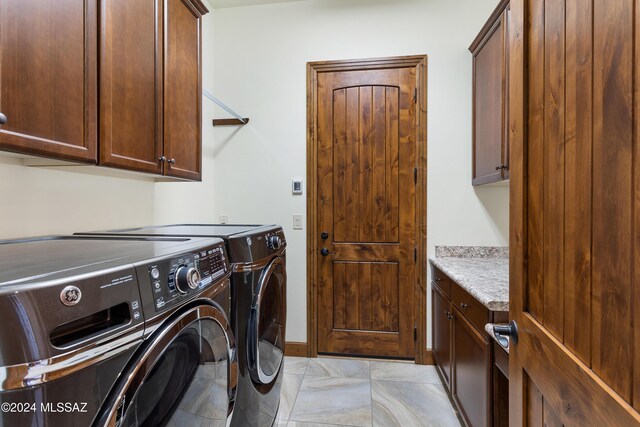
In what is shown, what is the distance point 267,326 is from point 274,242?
0.39 metres

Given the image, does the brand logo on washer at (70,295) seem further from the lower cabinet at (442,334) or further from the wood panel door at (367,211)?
the wood panel door at (367,211)

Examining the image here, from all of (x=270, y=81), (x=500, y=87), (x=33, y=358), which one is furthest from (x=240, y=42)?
(x=33, y=358)

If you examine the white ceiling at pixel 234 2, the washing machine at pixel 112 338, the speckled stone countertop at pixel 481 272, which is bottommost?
the speckled stone countertop at pixel 481 272

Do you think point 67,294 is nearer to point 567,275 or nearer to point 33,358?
point 33,358

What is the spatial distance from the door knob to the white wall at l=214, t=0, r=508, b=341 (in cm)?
162

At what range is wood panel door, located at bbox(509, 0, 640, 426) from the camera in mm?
471

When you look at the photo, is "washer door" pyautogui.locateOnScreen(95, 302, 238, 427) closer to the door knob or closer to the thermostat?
the door knob

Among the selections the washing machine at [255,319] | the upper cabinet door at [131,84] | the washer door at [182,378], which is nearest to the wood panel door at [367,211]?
the washing machine at [255,319]

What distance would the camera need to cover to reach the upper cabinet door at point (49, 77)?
0.83m

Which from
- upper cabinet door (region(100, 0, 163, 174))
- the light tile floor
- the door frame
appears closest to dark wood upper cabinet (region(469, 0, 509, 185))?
the door frame

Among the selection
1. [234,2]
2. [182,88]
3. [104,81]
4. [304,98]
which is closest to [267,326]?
[104,81]

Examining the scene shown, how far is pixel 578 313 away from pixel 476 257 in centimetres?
197

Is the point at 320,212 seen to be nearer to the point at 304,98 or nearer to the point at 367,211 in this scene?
the point at 367,211

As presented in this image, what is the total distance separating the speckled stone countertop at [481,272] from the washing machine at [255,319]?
0.94m
